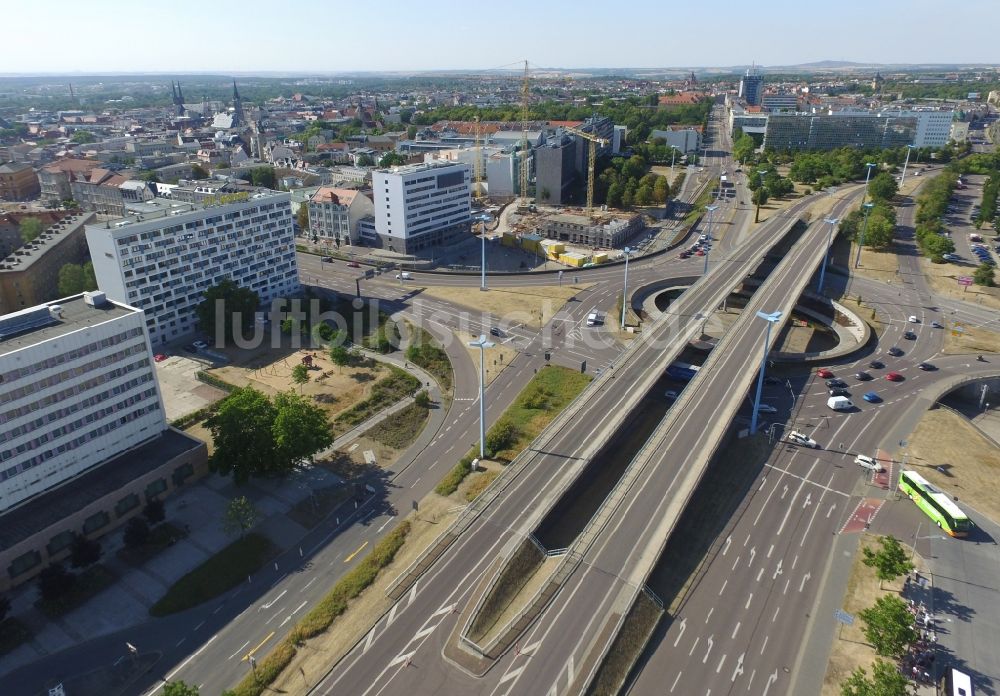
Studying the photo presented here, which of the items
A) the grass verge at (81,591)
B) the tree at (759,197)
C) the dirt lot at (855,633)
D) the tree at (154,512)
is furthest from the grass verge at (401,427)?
the tree at (759,197)

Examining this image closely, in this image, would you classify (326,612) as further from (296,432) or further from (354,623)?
(296,432)

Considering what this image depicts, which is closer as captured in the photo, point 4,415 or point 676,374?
point 4,415

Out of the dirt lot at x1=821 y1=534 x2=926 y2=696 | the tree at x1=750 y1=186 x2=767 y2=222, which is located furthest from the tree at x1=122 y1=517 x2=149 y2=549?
the tree at x1=750 y1=186 x2=767 y2=222

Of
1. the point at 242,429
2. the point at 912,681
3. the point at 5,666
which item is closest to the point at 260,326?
the point at 242,429

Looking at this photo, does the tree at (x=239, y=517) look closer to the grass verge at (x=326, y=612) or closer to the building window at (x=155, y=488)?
the building window at (x=155, y=488)

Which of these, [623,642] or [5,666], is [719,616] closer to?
[623,642]

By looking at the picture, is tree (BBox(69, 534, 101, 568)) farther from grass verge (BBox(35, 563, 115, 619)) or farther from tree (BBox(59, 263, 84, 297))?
tree (BBox(59, 263, 84, 297))

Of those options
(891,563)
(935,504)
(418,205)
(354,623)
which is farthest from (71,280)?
(935,504)
